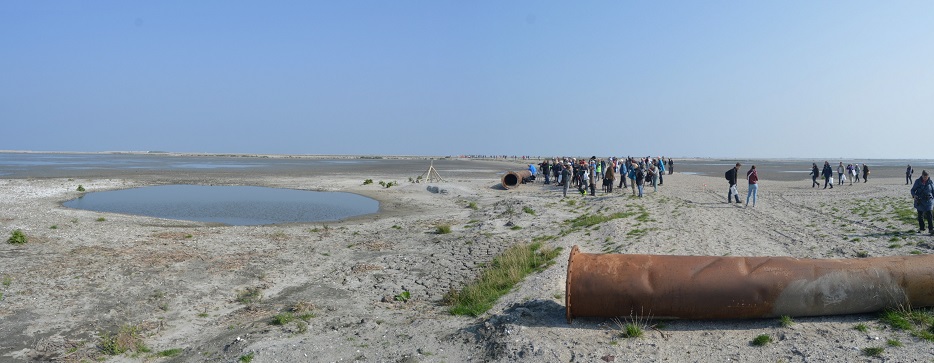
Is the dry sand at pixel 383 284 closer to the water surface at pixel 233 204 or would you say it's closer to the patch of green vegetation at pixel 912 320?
the patch of green vegetation at pixel 912 320

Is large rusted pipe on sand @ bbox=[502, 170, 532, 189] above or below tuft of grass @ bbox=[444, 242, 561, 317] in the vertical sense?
above

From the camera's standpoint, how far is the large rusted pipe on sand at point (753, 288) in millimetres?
8047

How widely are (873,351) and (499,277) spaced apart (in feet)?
22.5

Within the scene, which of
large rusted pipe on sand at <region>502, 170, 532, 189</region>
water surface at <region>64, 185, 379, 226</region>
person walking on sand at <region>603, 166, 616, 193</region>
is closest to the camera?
water surface at <region>64, 185, 379, 226</region>

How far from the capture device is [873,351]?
7121 millimetres

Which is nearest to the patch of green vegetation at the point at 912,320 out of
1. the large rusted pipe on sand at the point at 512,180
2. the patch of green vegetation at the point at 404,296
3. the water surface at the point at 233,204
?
the patch of green vegetation at the point at 404,296

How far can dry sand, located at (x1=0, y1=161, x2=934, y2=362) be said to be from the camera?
805cm

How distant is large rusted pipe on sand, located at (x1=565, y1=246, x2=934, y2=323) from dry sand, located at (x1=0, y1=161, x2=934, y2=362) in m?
0.27

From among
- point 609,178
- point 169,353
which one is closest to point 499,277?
point 169,353

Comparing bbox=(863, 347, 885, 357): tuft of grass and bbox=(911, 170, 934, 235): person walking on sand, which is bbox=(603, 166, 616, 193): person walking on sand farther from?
bbox=(863, 347, 885, 357): tuft of grass

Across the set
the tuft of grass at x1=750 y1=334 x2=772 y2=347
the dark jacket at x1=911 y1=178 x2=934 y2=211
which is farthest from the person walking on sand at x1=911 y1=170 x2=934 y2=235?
the tuft of grass at x1=750 y1=334 x2=772 y2=347

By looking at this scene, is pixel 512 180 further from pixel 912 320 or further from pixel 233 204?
pixel 912 320

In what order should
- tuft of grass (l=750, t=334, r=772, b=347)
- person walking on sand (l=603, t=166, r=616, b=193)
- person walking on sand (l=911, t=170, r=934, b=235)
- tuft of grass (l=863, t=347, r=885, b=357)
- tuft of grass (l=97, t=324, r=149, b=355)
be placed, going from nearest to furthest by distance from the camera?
tuft of grass (l=863, t=347, r=885, b=357) → tuft of grass (l=750, t=334, r=772, b=347) → tuft of grass (l=97, t=324, r=149, b=355) → person walking on sand (l=911, t=170, r=934, b=235) → person walking on sand (l=603, t=166, r=616, b=193)

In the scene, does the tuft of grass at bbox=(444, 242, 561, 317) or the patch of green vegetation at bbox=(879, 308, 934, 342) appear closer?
the patch of green vegetation at bbox=(879, 308, 934, 342)
